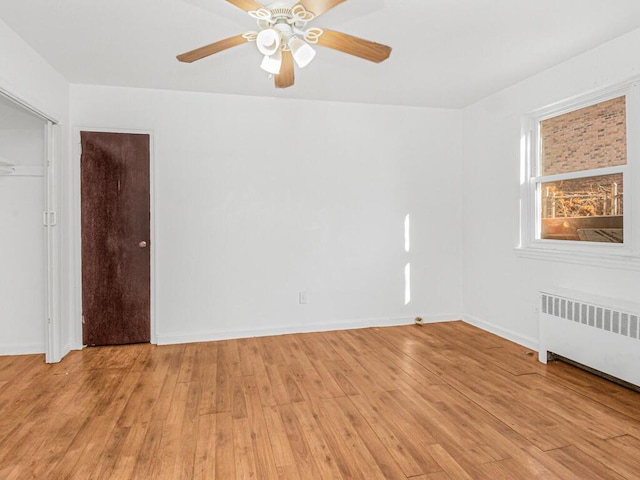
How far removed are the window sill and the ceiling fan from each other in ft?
7.62

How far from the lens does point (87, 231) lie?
151 inches

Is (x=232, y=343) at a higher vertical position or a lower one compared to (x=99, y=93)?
lower

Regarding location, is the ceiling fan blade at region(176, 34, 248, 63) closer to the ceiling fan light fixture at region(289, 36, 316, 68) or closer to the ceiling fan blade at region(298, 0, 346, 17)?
the ceiling fan light fixture at region(289, 36, 316, 68)

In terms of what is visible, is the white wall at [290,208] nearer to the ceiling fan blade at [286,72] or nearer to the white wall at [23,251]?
the white wall at [23,251]

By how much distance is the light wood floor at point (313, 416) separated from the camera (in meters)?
1.97

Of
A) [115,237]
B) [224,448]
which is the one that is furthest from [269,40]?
[115,237]

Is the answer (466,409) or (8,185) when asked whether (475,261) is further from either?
(8,185)

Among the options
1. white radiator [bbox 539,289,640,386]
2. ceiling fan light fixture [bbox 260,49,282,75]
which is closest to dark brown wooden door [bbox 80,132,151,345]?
ceiling fan light fixture [bbox 260,49,282,75]

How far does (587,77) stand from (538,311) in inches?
80.0

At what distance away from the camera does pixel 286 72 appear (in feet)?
8.23

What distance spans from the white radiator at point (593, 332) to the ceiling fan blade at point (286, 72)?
9.07 ft

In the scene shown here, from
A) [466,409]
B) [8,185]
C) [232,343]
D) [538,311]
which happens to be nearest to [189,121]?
[8,185]

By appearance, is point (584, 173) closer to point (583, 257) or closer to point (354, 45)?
point (583, 257)

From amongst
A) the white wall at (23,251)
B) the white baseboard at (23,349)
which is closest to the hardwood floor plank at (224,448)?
the white wall at (23,251)
